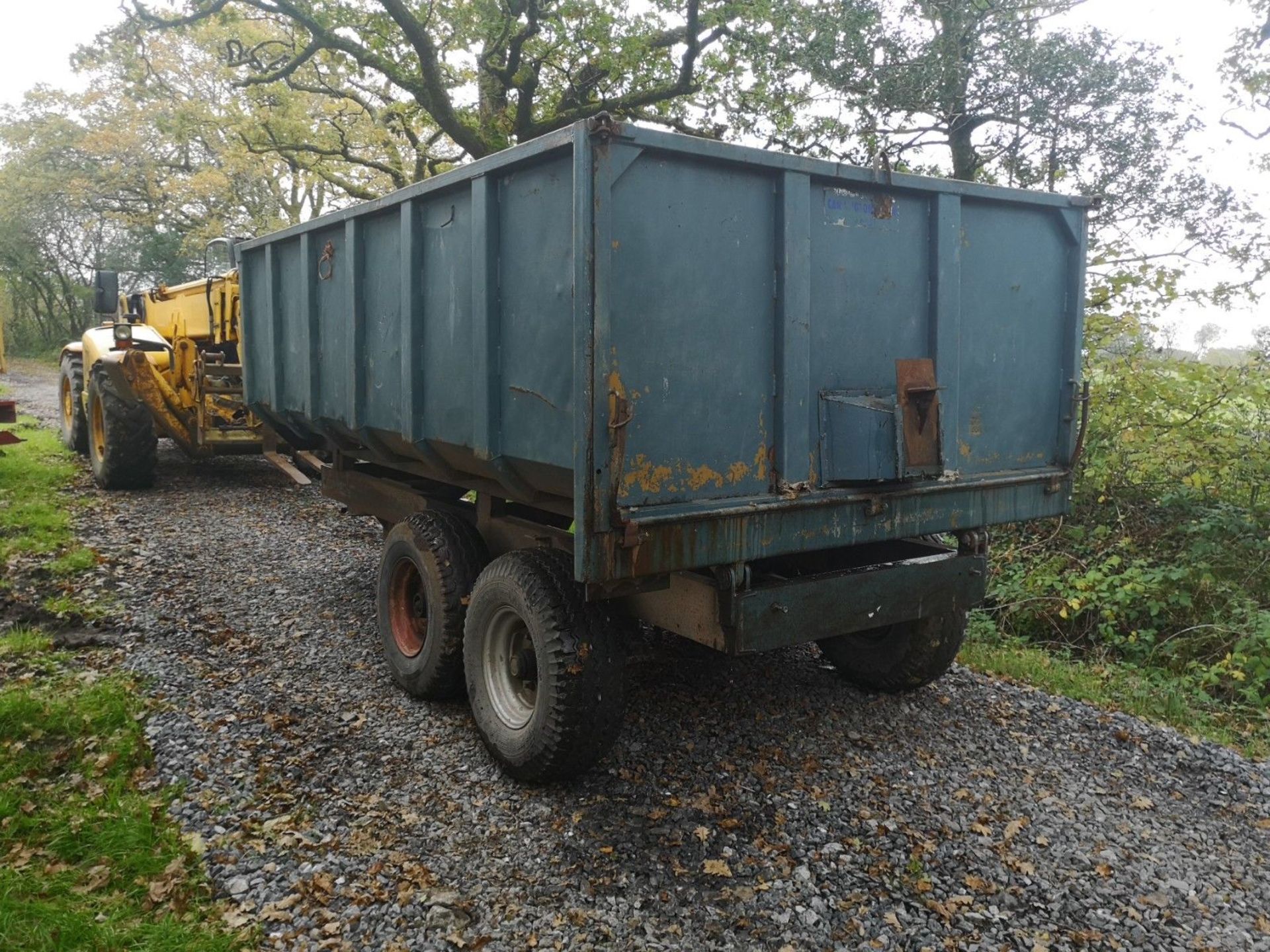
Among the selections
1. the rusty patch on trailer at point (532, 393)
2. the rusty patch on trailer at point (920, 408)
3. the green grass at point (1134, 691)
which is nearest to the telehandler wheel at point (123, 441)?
the rusty patch on trailer at point (532, 393)

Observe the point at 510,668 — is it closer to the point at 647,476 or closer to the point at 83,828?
the point at 647,476

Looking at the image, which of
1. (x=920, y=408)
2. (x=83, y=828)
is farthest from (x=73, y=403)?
(x=920, y=408)

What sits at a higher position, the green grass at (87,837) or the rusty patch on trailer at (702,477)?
the rusty patch on trailer at (702,477)

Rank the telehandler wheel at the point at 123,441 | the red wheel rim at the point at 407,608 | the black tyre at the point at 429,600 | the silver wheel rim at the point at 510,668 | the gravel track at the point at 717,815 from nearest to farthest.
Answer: the gravel track at the point at 717,815 → the silver wheel rim at the point at 510,668 → the black tyre at the point at 429,600 → the red wheel rim at the point at 407,608 → the telehandler wheel at the point at 123,441

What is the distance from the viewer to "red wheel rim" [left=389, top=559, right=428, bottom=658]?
4.68 m

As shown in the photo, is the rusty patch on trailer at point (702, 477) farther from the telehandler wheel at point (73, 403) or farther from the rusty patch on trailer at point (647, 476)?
the telehandler wheel at point (73, 403)

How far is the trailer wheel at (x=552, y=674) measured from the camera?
334 centimetres

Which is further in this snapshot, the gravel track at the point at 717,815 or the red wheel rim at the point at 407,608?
the red wheel rim at the point at 407,608

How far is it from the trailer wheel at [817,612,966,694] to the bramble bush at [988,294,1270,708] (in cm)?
163

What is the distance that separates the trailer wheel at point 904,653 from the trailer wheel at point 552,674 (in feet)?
4.84

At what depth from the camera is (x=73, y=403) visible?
10.5 m

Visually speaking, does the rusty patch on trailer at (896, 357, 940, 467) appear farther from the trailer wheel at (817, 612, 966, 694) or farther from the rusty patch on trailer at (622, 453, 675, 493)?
the rusty patch on trailer at (622, 453, 675, 493)

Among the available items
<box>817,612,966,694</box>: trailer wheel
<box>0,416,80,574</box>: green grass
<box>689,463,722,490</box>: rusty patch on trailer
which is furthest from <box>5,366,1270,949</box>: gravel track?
<box>0,416,80,574</box>: green grass

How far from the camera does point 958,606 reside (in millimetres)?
3918
